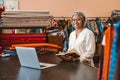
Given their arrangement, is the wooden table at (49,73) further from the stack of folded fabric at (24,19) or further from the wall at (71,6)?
the wall at (71,6)

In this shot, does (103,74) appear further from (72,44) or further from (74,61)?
(72,44)

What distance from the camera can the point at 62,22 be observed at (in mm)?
4664

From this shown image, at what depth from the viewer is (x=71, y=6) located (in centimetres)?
491

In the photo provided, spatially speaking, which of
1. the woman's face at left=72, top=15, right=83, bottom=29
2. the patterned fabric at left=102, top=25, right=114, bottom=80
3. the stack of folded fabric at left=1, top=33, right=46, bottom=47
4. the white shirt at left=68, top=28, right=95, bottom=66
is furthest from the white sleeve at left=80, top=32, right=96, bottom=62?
the patterned fabric at left=102, top=25, right=114, bottom=80

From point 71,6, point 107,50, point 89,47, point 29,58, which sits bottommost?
point 89,47

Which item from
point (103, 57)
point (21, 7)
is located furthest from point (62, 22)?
point (103, 57)

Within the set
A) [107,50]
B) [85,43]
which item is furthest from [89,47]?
[107,50]

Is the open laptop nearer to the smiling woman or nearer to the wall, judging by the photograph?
the smiling woman

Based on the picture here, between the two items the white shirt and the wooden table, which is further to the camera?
the white shirt

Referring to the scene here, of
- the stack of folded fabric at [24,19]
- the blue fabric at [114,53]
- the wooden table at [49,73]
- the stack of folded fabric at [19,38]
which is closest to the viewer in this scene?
the blue fabric at [114,53]

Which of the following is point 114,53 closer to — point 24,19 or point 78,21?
point 24,19

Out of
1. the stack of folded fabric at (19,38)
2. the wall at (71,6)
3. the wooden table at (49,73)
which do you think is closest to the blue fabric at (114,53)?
the wooden table at (49,73)

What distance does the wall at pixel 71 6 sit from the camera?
15.7 feet

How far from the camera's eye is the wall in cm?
480
